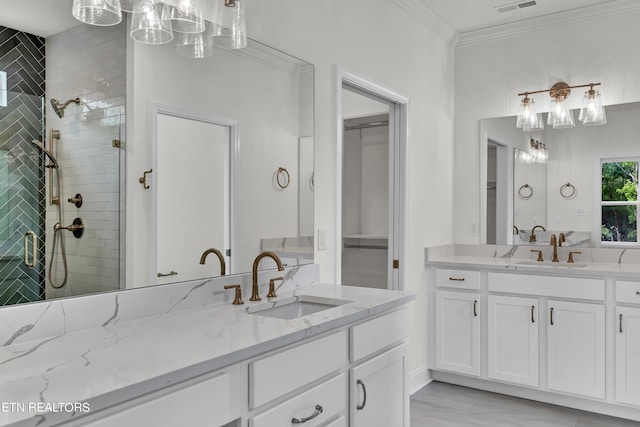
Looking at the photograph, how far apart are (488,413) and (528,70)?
2553 millimetres

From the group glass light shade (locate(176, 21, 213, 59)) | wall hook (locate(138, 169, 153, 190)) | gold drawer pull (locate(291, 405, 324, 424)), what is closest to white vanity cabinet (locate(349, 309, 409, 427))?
gold drawer pull (locate(291, 405, 324, 424))

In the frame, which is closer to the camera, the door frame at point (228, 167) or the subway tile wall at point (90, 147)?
the subway tile wall at point (90, 147)

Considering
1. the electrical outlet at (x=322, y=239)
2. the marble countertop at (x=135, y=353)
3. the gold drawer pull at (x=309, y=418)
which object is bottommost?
the gold drawer pull at (x=309, y=418)

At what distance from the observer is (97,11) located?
1.44m

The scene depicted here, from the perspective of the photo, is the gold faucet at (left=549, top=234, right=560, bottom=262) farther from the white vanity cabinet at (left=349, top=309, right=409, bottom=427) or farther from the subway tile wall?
the subway tile wall

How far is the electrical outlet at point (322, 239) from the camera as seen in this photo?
103 inches

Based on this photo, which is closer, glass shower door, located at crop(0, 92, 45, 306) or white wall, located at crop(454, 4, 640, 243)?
glass shower door, located at crop(0, 92, 45, 306)

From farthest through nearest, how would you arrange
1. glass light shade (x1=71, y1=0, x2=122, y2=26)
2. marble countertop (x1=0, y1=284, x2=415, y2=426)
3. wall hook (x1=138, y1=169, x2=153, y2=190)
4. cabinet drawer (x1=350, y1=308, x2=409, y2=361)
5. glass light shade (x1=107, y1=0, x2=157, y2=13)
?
cabinet drawer (x1=350, y1=308, x2=409, y2=361) → wall hook (x1=138, y1=169, x2=153, y2=190) → glass light shade (x1=107, y1=0, x2=157, y2=13) → glass light shade (x1=71, y1=0, x2=122, y2=26) → marble countertop (x1=0, y1=284, x2=415, y2=426)

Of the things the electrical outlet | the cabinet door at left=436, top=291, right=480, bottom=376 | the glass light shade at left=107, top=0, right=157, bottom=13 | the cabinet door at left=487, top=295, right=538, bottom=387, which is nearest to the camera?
the glass light shade at left=107, top=0, right=157, bottom=13

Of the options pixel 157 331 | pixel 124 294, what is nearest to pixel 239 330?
pixel 157 331

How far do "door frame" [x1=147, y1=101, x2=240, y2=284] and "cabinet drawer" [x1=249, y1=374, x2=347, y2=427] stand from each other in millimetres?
663

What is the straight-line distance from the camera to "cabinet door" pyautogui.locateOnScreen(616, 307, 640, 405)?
9.77 feet

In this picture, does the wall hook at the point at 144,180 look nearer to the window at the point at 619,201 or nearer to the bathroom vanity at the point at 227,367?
the bathroom vanity at the point at 227,367

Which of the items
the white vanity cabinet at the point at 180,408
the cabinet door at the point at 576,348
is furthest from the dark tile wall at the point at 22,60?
the cabinet door at the point at 576,348
